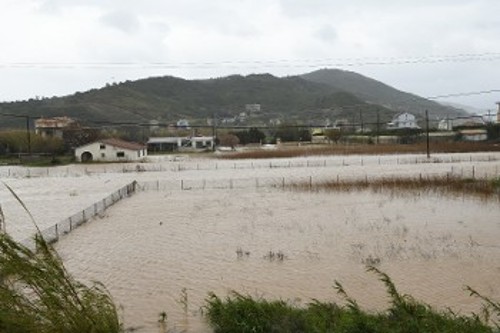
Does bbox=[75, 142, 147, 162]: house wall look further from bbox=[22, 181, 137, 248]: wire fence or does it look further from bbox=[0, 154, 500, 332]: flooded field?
bbox=[22, 181, 137, 248]: wire fence

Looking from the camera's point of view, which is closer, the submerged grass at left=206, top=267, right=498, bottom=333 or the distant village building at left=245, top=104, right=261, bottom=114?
the submerged grass at left=206, top=267, right=498, bottom=333

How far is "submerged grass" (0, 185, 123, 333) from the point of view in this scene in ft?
17.7

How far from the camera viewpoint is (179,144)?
81000 mm

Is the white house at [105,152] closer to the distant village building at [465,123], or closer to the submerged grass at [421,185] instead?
the submerged grass at [421,185]

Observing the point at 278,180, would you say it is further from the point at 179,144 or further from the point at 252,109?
the point at 252,109

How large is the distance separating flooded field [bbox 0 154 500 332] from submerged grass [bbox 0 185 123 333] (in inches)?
128

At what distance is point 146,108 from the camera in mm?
122188

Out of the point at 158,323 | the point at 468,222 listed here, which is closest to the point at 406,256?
the point at 468,222

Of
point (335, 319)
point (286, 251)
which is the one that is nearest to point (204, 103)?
point (286, 251)

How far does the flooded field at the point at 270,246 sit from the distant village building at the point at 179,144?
50.7 metres

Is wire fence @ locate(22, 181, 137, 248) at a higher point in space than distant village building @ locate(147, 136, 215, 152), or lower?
lower

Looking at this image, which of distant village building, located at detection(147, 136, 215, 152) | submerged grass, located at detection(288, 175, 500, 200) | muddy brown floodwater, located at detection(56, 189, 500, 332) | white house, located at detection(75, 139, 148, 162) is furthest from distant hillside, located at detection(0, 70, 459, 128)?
muddy brown floodwater, located at detection(56, 189, 500, 332)

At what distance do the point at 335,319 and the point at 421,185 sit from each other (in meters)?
20.0

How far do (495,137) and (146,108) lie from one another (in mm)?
75446
